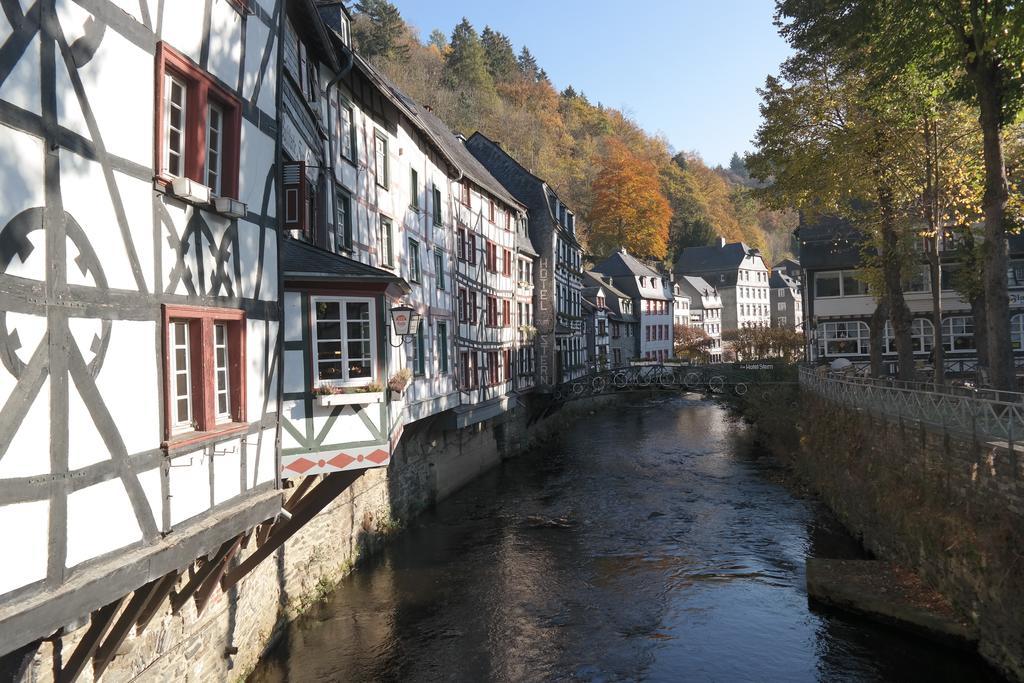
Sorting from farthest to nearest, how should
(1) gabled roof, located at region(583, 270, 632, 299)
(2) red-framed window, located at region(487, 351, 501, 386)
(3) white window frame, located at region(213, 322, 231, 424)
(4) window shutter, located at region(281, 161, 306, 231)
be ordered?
(1) gabled roof, located at region(583, 270, 632, 299) → (2) red-framed window, located at region(487, 351, 501, 386) → (4) window shutter, located at region(281, 161, 306, 231) → (3) white window frame, located at region(213, 322, 231, 424)

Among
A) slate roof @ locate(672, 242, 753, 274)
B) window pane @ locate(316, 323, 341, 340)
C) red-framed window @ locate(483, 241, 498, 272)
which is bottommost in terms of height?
window pane @ locate(316, 323, 341, 340)

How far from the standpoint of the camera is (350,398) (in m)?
11.0

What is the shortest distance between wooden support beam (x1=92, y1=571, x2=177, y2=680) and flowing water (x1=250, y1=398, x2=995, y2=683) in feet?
15.3

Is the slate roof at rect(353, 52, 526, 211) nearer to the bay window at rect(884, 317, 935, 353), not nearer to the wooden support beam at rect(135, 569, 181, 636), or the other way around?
the wooden support beam at rect(135, 569, 181, 636)

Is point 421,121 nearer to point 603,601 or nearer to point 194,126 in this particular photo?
point 603,601

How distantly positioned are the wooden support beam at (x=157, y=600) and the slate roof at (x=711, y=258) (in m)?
83.5

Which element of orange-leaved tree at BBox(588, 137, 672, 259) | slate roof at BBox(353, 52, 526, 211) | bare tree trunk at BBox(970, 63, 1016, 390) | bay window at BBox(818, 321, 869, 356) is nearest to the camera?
bare tree trunk at BBox(970, 63, 1016, 390)

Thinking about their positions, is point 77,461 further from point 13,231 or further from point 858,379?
point 858,379

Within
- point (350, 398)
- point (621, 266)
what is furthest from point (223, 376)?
point (621, 266)

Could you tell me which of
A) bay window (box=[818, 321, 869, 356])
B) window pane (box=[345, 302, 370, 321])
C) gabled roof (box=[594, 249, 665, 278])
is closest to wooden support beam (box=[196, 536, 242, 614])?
window pane (box=[345, 302, 370, 321])

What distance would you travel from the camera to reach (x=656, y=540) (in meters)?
19.5

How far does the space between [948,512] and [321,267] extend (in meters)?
11.2

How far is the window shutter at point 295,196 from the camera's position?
10.5 metres

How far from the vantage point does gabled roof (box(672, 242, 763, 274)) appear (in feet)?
285
